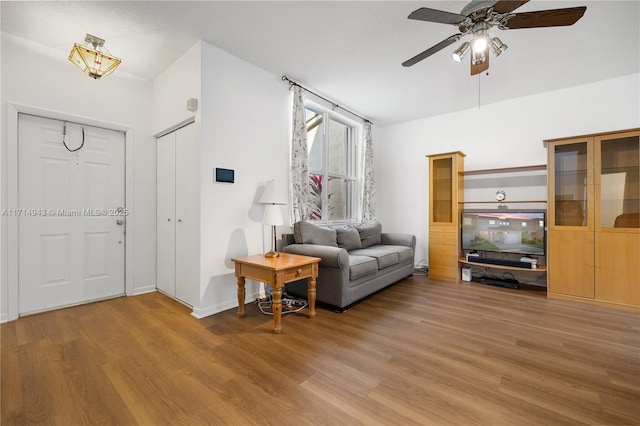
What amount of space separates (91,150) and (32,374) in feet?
7.81

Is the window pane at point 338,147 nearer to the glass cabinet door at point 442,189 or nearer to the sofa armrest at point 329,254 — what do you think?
the glass cabinet door at point 442,189

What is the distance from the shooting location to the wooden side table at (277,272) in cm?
249

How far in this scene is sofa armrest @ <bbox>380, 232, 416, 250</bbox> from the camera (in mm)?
4584

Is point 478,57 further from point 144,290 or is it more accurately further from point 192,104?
point 144,290

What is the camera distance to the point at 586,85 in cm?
381

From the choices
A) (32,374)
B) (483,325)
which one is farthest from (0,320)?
(483,325)

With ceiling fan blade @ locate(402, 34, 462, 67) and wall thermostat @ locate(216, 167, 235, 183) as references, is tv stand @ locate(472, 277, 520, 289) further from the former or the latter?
wall thermostat @ locate(216, 167, 235, 183)

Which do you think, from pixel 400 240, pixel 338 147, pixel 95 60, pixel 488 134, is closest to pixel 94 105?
pixel 95 60

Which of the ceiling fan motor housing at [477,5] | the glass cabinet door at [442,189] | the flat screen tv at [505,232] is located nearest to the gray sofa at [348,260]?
the glass cabinet door at [442,189]

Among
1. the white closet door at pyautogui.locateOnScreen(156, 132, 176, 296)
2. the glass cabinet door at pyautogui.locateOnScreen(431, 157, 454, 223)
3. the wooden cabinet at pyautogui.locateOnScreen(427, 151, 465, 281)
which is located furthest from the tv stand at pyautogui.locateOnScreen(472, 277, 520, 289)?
the white closet door at pyautogui.locateOnScreen(156, 132, 176, 296)

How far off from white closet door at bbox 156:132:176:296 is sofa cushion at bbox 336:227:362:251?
6.92 ft

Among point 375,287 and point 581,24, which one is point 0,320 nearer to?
point 375,287

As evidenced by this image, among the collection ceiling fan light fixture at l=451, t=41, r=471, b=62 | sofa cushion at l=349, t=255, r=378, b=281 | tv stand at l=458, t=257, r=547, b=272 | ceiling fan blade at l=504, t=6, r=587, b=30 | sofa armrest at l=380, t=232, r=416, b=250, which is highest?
ceiling fan blade at l=504, t=6, r=587, b=30

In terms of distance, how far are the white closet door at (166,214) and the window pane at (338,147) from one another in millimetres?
2351
